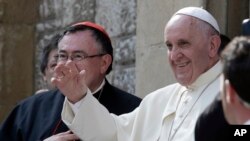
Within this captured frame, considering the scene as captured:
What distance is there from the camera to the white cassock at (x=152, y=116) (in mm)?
5551

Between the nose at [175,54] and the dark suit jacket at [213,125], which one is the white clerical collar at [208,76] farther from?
the dark suit jacket at [213,125]

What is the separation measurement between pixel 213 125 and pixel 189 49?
145 cm

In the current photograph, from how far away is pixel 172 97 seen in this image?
575cm

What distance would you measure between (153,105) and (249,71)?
7.05 ft

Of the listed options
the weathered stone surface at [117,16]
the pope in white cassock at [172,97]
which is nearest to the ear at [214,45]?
the pope in white cassock at [172,97]

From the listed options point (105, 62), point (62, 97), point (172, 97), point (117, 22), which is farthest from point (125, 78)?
point (172, 97)

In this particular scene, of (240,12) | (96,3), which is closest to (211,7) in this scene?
(240,12)

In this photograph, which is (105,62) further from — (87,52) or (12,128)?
(12,128)

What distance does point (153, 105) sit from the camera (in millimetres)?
5766

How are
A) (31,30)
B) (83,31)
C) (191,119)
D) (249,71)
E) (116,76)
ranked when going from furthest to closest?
(31,30) < (116,76) < (83,31) < (191,119) < (249,71)

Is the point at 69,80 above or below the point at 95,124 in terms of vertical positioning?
above

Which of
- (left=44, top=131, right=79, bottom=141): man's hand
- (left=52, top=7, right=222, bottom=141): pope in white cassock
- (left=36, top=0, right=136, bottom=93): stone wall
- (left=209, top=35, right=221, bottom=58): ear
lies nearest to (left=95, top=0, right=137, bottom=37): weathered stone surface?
(left=36, top=0, right=136, bottom=93): stone wall

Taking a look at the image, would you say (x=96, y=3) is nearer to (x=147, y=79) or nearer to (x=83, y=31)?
(x=147, y=79)

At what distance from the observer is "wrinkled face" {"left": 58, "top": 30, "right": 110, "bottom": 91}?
6113 millimetres
